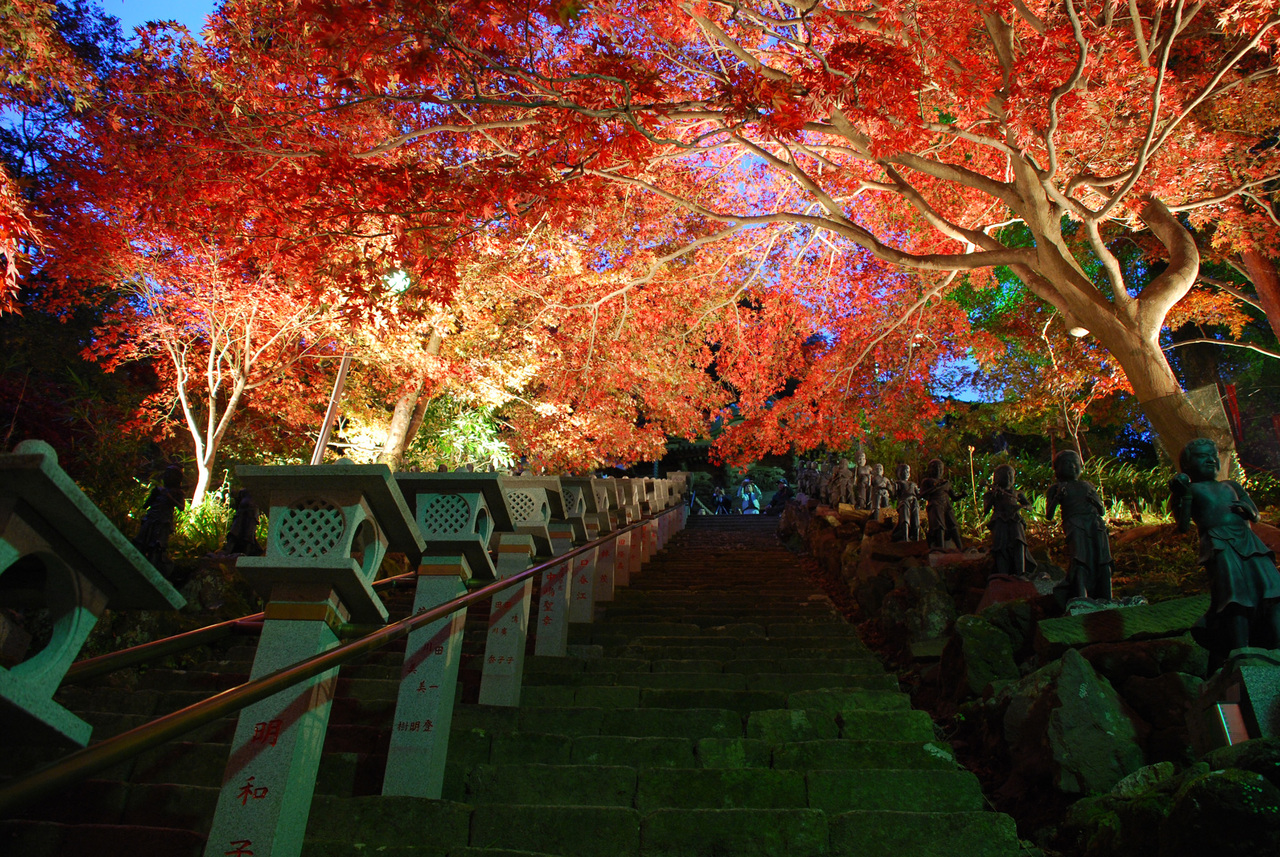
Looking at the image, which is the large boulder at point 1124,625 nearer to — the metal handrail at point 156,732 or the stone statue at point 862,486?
the metal handrail at point 156,732

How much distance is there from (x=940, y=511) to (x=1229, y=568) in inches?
172

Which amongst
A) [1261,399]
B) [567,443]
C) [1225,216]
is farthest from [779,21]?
[1261,399]

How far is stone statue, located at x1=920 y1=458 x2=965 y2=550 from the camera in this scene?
7945 mm

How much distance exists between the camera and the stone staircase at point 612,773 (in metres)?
2.99

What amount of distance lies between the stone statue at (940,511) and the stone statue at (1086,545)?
268 cm

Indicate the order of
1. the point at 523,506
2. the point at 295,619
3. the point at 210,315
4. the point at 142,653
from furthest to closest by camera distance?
the point at 210,315, the point at 523,506, the point at 295,619, the point at 142,653

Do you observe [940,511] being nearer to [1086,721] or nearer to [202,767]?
[1086,721]

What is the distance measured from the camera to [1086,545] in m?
5.04

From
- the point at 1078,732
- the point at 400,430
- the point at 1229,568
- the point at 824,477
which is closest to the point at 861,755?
the point at 1078,732

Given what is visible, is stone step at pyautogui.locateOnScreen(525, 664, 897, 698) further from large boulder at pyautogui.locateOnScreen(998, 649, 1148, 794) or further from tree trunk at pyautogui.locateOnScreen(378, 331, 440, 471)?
tree trunk at pyautogui.locateOnScreen(378, 331, 440, 471)

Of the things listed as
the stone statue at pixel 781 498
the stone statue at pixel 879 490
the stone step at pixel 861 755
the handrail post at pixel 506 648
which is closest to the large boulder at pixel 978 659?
the stone step at pixel 861 755

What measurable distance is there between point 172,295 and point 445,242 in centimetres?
741

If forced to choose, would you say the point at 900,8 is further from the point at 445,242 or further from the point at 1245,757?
the point at 1245,757

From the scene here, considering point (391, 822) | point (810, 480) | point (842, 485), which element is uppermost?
point (810, 480)
